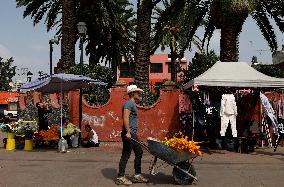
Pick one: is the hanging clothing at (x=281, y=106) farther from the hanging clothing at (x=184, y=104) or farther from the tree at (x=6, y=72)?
the tree at (x=6, y=72)

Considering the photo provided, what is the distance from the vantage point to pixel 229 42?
18.6 meters

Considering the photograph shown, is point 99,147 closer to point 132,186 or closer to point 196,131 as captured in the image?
point 196,131

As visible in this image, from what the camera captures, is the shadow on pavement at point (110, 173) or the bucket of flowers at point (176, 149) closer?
the bucket of flowers at point (176, 149)

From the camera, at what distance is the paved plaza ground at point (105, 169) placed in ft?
30.1

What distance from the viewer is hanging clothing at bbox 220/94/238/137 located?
15086 millimetres

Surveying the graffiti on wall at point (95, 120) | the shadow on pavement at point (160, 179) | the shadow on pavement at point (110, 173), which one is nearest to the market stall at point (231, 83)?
the graffiti on wall at point (95, 120)

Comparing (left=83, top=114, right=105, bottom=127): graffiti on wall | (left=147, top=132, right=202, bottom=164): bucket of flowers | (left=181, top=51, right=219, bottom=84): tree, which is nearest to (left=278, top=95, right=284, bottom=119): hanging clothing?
(left=83, top=114, right=105, bottom=127): graffiti on wall

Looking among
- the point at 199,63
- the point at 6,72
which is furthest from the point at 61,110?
the point at 6,72

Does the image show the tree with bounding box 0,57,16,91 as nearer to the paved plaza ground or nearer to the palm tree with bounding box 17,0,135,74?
the palm tree with bounding box 17,0,135,74

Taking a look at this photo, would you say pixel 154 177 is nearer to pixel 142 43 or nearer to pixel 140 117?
pixel 140 117

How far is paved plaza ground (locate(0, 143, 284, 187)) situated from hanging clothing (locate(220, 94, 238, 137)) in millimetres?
750

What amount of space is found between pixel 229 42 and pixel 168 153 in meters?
10.6

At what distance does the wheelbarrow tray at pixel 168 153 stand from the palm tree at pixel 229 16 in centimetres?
934

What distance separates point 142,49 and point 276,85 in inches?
310
